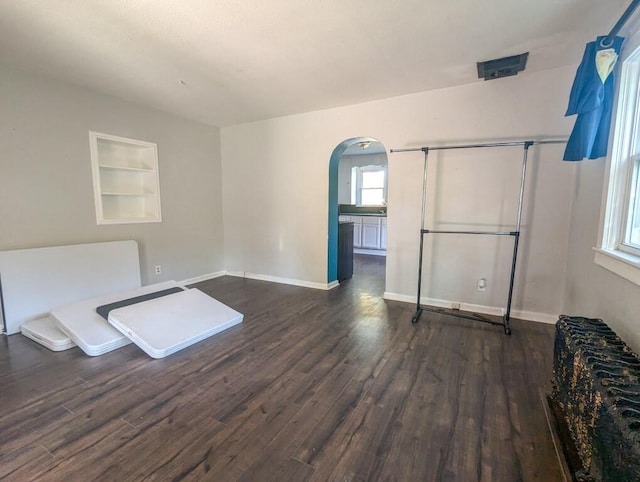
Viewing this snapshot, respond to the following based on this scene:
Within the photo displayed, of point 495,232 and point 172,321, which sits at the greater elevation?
point 495,232

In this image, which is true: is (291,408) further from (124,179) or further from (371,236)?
(371,236)

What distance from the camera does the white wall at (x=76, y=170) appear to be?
2.83 metres

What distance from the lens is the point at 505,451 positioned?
1.48 metres

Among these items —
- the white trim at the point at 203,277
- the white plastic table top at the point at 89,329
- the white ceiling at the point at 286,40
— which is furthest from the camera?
the white trim at the point at 203,277

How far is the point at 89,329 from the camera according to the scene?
256 centimetres

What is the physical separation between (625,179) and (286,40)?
8.37 ft

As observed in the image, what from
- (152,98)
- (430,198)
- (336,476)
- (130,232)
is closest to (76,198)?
(130,232)

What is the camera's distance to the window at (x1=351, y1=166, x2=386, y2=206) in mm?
7477

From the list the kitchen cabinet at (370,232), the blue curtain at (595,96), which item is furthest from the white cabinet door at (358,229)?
the blue curtain at (595,96)

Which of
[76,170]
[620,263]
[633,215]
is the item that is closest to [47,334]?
[76,170]

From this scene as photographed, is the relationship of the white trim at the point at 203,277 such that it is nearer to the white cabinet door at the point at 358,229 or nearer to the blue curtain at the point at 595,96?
the white cabinet door at the point at 358,229

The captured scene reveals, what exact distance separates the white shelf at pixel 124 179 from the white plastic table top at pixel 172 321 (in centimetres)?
151

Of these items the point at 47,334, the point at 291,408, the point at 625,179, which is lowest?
the point at 291,408

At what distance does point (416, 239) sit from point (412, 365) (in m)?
1.72
